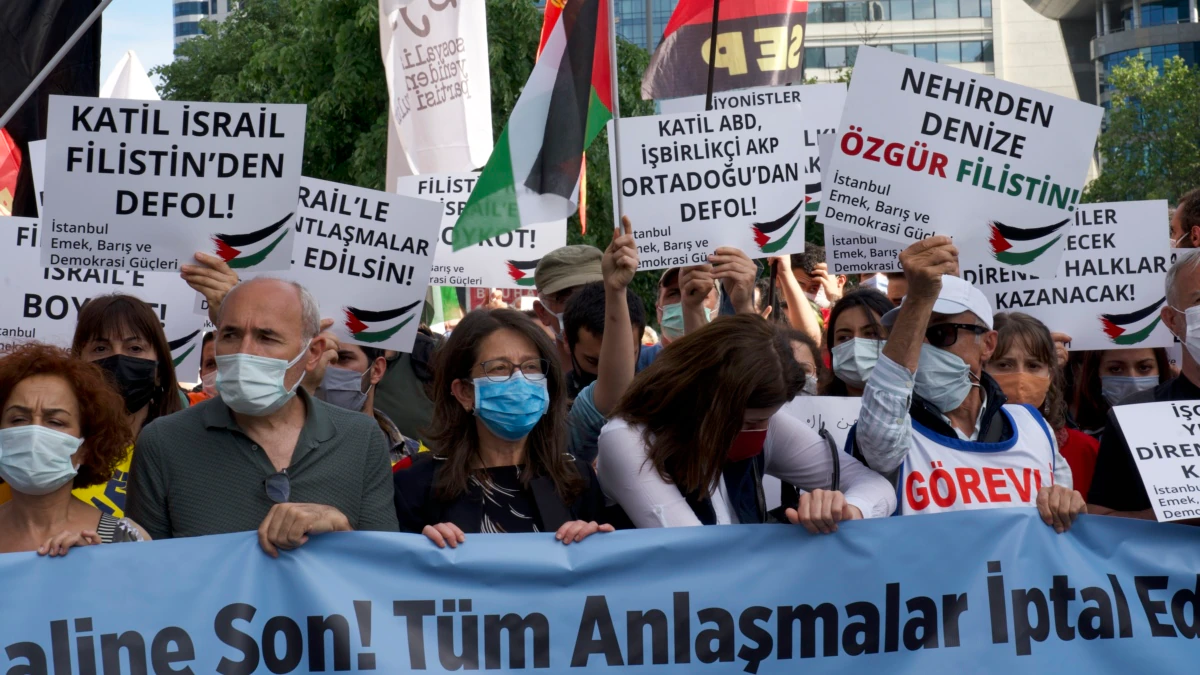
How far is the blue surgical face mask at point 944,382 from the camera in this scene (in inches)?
177

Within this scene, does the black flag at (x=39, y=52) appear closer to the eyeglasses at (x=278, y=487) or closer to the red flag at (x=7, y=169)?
the red flag at (x=7, y=169)

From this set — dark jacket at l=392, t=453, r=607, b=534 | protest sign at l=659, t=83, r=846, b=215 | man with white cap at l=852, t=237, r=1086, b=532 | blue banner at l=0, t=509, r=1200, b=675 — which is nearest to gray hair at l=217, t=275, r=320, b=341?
dark jacket at l=392, t=453, r=607, b=534

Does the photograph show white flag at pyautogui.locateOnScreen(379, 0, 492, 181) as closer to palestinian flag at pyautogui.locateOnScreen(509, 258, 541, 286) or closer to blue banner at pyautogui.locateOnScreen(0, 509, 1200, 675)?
palestinian flag at pyautogui.locateOnScreen(509, 258, 541, 286)

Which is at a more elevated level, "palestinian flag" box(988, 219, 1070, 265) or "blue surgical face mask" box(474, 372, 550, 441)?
"palestinian flag" box(988, 219, 1070, 265)

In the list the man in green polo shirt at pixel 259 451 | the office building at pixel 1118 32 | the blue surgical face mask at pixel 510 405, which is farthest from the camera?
the office building at pixel 1118 32

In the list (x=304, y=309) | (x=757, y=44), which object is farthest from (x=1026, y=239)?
(x=757, y=44)

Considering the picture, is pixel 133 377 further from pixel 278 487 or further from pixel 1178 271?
pixel 1178 271

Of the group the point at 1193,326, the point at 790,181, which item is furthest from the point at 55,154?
the point at 1193,326

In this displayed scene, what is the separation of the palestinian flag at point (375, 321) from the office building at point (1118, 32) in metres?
73.2

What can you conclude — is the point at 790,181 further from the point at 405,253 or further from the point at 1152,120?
the point at 1152,120

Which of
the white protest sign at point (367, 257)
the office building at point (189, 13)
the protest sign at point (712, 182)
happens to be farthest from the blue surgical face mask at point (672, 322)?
the office building at point (189, 13)

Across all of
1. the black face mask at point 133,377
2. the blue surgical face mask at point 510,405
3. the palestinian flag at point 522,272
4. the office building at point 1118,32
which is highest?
the office building at point 1118,32

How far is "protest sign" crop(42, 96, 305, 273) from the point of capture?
213 inches

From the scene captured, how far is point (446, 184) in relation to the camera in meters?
8.66
